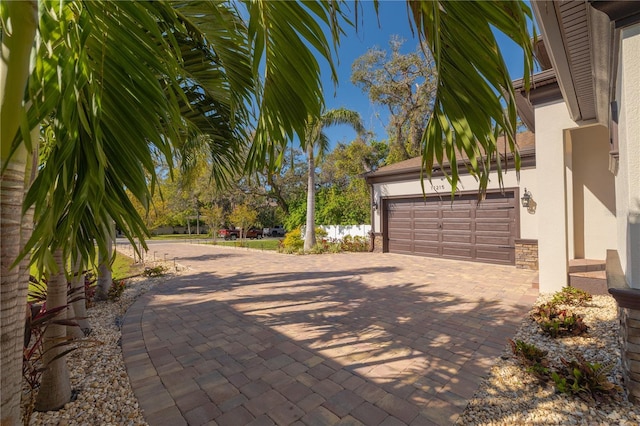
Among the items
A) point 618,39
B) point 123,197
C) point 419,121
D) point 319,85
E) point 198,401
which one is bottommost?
point 198,401

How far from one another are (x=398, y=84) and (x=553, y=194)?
17.4 meters

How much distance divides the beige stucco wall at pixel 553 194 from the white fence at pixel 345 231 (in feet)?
31.1

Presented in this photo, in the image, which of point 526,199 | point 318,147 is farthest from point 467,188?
point 318,147

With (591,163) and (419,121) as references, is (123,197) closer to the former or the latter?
(591,163)

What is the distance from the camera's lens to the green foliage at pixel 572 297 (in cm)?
511

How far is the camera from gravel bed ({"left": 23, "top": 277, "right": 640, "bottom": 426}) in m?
2.42

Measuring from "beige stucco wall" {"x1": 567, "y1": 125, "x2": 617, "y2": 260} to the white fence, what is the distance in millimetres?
8934

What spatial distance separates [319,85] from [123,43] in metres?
0.87

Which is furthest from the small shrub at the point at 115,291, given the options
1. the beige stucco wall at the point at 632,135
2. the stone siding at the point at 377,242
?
the stone siding at the point at 377,242

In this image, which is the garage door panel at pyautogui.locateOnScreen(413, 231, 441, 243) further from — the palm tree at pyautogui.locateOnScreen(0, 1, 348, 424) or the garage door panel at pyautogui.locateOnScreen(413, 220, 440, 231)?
the palm tree at pyautogui.locateOnScreen(0, 1, 348, 424)

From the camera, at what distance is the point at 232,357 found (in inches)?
141

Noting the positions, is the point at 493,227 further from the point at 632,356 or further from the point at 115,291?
the point at 115,291

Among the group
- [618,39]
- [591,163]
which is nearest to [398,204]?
[591,163]

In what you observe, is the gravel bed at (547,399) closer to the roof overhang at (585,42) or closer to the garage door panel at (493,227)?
Result: the roof overhang at (585,42)
